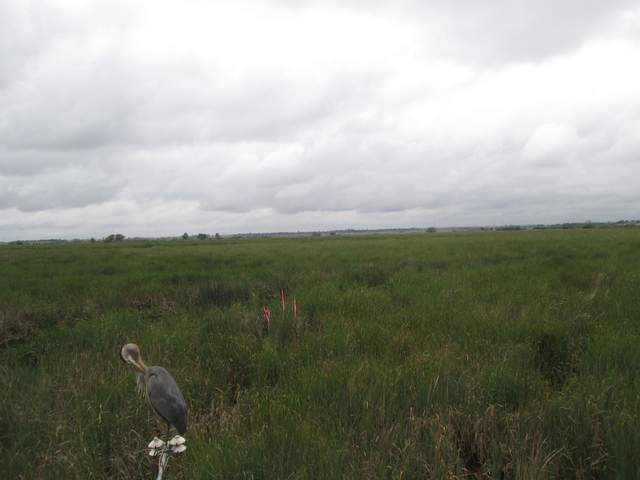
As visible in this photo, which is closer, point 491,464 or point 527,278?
point 491,464

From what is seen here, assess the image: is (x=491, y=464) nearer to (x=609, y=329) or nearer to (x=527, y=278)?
(x=609, y=329)

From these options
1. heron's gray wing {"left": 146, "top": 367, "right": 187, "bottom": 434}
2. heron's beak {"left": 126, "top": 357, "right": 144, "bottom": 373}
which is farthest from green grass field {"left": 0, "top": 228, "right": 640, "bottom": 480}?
heron's beak {"left": 126, "top": 357, "right": 144, "bottom": 373}

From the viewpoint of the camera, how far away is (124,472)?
253 cm

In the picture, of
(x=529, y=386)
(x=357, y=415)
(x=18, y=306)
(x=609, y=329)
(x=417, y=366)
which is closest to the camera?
(x=357, y=415)

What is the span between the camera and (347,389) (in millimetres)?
3311

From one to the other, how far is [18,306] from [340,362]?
6.98 m

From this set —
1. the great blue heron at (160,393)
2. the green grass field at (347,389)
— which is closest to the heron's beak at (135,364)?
the great blue heron at (160,393)

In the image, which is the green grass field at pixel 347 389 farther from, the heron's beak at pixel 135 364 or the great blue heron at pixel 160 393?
the heron's beak at pixel 135 364

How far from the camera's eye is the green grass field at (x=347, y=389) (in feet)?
8.20

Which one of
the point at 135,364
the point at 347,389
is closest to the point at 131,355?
the point at 135,364

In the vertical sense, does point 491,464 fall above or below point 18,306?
below

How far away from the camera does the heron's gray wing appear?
1663 millimetres

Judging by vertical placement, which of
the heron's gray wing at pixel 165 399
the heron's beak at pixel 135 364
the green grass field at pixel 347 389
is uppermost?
the heron's beak at pixel 135 364

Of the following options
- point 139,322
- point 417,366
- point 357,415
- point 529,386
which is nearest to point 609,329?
point 529,386
